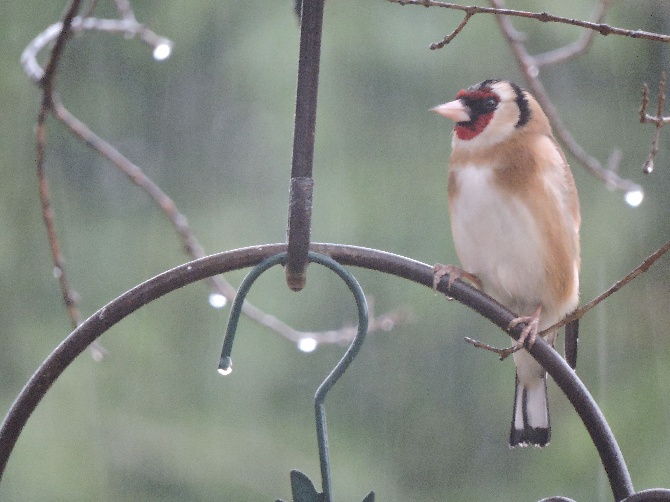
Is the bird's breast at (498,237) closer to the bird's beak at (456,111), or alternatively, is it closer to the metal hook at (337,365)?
the bird's beak at (456,111)

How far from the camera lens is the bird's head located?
6.29ft

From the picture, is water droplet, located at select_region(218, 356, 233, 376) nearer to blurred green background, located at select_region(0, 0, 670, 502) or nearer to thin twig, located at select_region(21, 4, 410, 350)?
thin twig, located at select_region(21, 4, 410, 350)

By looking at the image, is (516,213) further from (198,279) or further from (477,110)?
(198,279)

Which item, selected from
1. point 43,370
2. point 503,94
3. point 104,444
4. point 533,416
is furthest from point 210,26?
point 43,370

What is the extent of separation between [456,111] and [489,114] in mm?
99

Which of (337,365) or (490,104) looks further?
(490,104)

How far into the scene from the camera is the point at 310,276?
3818 mm

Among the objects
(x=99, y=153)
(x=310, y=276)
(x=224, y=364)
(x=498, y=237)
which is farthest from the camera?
(x=310, y=276)

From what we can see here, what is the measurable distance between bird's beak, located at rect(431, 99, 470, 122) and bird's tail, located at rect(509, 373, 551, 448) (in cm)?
54

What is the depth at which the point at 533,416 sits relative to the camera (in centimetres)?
188

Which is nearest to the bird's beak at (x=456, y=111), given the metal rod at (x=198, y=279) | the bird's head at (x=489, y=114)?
the bird's head at (x=489, y=114)

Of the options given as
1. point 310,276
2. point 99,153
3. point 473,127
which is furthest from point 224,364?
point 310,276

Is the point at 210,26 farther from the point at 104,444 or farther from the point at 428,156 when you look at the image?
the point at 104,444

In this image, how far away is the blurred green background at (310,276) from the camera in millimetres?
3699
